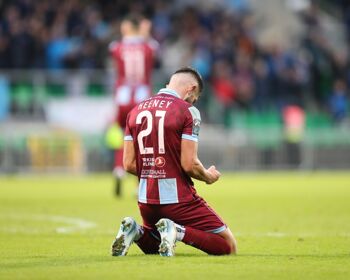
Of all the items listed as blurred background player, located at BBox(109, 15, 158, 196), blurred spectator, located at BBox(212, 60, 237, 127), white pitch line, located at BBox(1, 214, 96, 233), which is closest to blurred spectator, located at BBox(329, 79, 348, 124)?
→ blurred spectator, located at BBox(212, 60, 237, 127)

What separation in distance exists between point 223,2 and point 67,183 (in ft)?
39.5

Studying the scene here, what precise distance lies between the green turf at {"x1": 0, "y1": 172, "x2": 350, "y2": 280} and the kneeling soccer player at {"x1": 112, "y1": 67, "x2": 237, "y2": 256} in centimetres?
18

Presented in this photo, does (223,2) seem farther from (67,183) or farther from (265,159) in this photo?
(67,183)

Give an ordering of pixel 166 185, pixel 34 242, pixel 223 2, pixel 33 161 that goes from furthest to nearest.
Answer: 1. pixel 223 2
2. pixel 33 161
3. pixel 34 242
4. pixel 166 185

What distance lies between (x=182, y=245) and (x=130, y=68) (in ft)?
24.7

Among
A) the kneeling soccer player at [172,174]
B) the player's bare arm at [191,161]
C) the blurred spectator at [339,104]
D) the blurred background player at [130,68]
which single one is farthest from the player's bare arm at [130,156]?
the blurred spectator at [339,104]

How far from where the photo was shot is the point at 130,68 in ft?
57.2

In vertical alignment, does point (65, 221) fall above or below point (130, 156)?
below

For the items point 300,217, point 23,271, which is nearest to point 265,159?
point 300,217

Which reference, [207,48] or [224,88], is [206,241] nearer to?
[224,88]

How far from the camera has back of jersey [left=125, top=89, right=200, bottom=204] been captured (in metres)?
8.66

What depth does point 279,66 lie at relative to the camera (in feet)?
100

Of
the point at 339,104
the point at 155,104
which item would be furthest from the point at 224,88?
the point at 155,104

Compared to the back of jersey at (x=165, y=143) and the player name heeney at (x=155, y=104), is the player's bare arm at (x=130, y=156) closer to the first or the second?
the back of jersey at (x=165, y=143)
